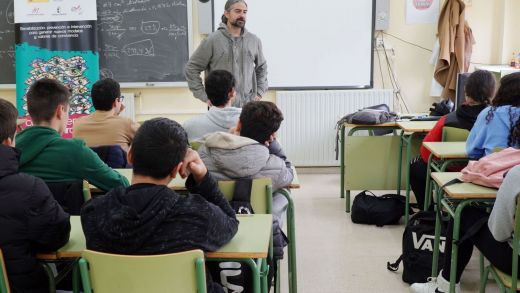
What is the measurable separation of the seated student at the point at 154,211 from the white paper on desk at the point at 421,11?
455cm

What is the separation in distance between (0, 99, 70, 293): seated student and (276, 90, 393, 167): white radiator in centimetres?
408

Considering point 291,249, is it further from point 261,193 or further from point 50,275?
point 50,275

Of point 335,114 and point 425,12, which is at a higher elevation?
point 425,12

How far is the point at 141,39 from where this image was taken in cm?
583

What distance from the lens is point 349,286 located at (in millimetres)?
3297

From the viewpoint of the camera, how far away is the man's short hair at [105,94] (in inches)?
133

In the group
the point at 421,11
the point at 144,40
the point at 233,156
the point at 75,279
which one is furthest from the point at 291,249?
the point at 421,11

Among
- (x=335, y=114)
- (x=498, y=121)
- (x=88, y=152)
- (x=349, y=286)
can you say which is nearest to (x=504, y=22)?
(x=335, y=114)

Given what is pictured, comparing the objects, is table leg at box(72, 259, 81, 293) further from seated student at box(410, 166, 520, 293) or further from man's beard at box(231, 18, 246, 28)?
man's beard at box(231, 18, 246, 28)

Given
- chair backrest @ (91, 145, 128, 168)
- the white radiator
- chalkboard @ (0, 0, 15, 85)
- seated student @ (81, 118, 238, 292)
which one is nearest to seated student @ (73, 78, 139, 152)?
chair backrest @ (91, 145, 128, 168)

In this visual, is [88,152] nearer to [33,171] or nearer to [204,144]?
[33,171]

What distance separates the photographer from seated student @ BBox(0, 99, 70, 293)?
1877mm

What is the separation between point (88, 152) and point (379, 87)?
398 cm

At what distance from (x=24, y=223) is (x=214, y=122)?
159 cm
